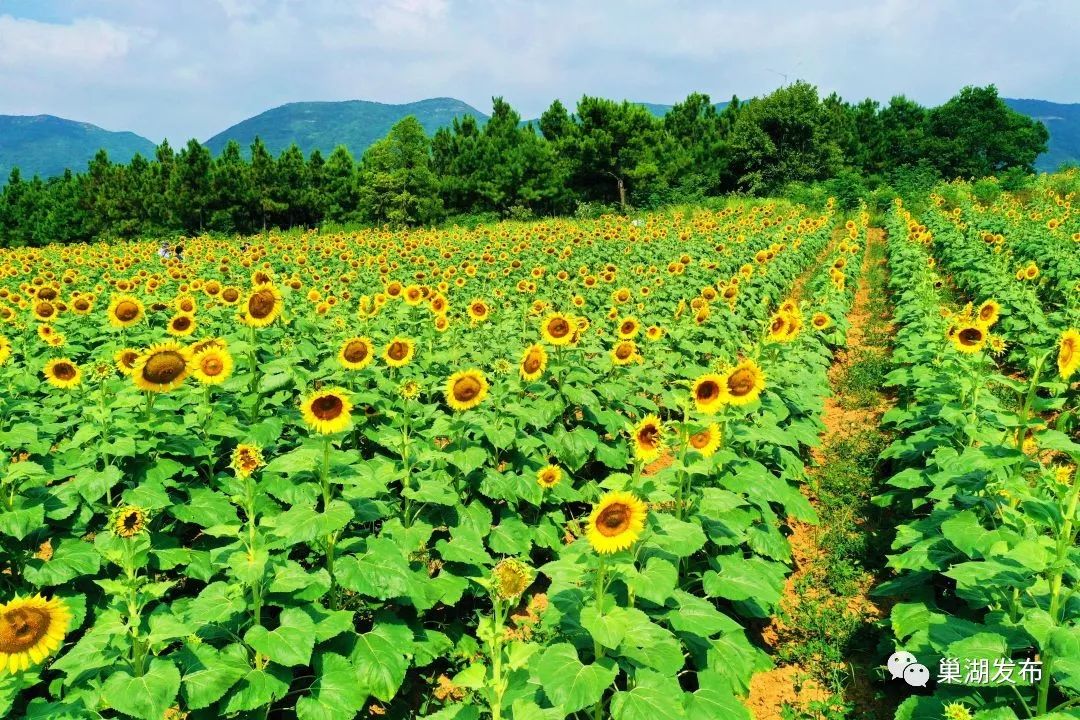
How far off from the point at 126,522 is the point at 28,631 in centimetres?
51

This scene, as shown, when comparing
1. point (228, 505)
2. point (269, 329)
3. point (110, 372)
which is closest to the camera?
point (228, 505)

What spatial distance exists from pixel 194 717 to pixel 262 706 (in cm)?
32

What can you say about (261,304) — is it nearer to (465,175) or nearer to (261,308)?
(261,308)

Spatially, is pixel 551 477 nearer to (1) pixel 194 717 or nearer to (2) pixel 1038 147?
(1) pixel 194 717

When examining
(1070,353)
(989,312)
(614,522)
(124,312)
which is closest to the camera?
(614,522)

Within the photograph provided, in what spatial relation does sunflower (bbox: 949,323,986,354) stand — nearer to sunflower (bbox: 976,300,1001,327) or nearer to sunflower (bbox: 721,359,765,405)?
sunflower (bbox: 976,300,1001,327)

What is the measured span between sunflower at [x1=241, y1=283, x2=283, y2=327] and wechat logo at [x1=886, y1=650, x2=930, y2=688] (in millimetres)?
5480

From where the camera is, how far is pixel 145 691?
2.76 meters

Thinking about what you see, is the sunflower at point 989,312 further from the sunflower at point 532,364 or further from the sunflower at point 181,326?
the sunflower at point 181,326

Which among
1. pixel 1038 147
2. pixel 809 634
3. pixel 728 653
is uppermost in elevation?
pixel 1038 147

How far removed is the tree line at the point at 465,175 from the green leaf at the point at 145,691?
150 feet

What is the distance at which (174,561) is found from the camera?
4.09 metres

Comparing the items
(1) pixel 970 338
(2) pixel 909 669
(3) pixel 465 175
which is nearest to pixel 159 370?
(2) pixel 909 669

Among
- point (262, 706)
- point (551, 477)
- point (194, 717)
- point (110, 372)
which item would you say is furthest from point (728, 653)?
point (110, 372)
